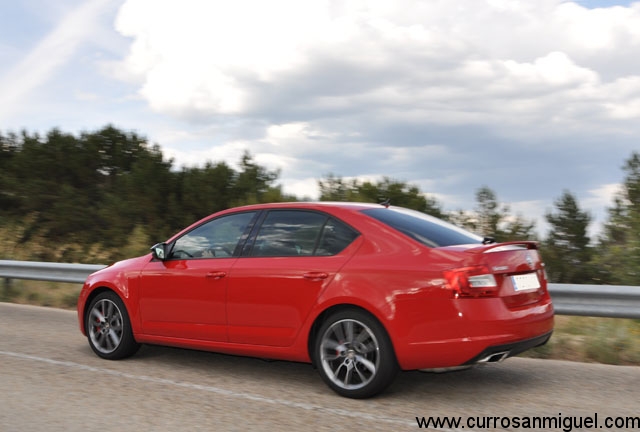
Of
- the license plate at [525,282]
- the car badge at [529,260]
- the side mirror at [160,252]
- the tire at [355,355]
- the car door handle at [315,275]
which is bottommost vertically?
the tire at [355,355]

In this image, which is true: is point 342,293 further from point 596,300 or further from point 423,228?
point 596,300

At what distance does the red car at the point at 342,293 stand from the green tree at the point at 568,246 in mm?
9794

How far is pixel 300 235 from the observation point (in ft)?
19.8

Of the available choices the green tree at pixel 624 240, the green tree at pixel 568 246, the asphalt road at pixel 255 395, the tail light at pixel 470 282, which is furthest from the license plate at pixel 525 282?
the green tree at pixel 568 246

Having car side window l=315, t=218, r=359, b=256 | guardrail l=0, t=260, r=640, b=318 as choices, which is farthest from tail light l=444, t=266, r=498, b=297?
guardrail l=0, t=260, r=640, b=318

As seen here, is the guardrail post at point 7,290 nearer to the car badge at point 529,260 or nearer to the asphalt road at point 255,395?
the asphalt road at point 255,395

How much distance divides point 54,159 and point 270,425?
21154 millimetres

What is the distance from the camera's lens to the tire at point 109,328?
23.1 ft

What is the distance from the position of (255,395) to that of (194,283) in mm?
1300

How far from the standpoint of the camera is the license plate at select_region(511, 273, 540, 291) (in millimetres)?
5418

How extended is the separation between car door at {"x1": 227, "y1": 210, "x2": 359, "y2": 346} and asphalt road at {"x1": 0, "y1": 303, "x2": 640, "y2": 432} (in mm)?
516

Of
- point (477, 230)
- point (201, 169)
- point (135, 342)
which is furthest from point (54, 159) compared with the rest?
point (135, 342)

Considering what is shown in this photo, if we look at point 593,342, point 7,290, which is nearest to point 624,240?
point 593,342

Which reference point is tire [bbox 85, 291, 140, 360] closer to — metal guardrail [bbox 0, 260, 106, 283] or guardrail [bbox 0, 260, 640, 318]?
metal guardrail [bbox 0, 260, 106, 283]
